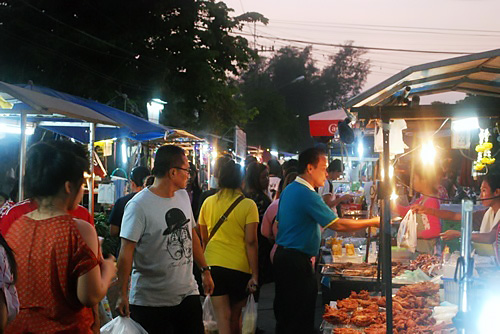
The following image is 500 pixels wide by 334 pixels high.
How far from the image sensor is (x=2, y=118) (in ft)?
25.0

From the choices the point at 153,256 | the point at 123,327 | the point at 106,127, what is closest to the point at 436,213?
the point at 153,256

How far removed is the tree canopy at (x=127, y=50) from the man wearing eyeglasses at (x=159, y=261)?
1595cm

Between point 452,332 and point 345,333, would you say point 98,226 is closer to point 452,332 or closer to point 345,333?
point 345,333

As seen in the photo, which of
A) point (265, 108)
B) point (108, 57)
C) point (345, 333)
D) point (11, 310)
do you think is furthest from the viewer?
point (265, 108)

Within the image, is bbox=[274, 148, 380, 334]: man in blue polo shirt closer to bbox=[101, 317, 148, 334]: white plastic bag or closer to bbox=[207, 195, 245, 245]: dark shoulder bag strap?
bbox=[207, 195, 245, 245]: dark shoulder bag strap

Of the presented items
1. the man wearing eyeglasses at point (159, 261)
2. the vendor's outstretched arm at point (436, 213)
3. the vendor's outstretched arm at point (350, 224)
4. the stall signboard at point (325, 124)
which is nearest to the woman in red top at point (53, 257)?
the man wearing eyeglasses at point (159, 261)

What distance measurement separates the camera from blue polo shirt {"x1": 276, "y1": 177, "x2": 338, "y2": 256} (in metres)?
5.63

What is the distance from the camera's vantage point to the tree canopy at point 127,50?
2081 centimetres

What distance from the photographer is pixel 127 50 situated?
22078mm

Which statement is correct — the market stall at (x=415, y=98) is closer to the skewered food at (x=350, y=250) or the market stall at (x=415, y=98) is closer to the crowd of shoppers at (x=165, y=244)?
the crowd of shoppers at (x=165, y=244)

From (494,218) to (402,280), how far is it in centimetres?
150

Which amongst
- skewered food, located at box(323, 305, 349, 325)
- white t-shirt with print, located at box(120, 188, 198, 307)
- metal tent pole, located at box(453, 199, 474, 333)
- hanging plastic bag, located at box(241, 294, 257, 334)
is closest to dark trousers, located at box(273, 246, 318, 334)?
skewered food, located at box(323, 305, 349, 325)

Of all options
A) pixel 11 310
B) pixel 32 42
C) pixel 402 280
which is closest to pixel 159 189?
pixel 11 310

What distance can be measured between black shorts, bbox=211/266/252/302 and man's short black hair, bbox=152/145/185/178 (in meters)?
1.63
